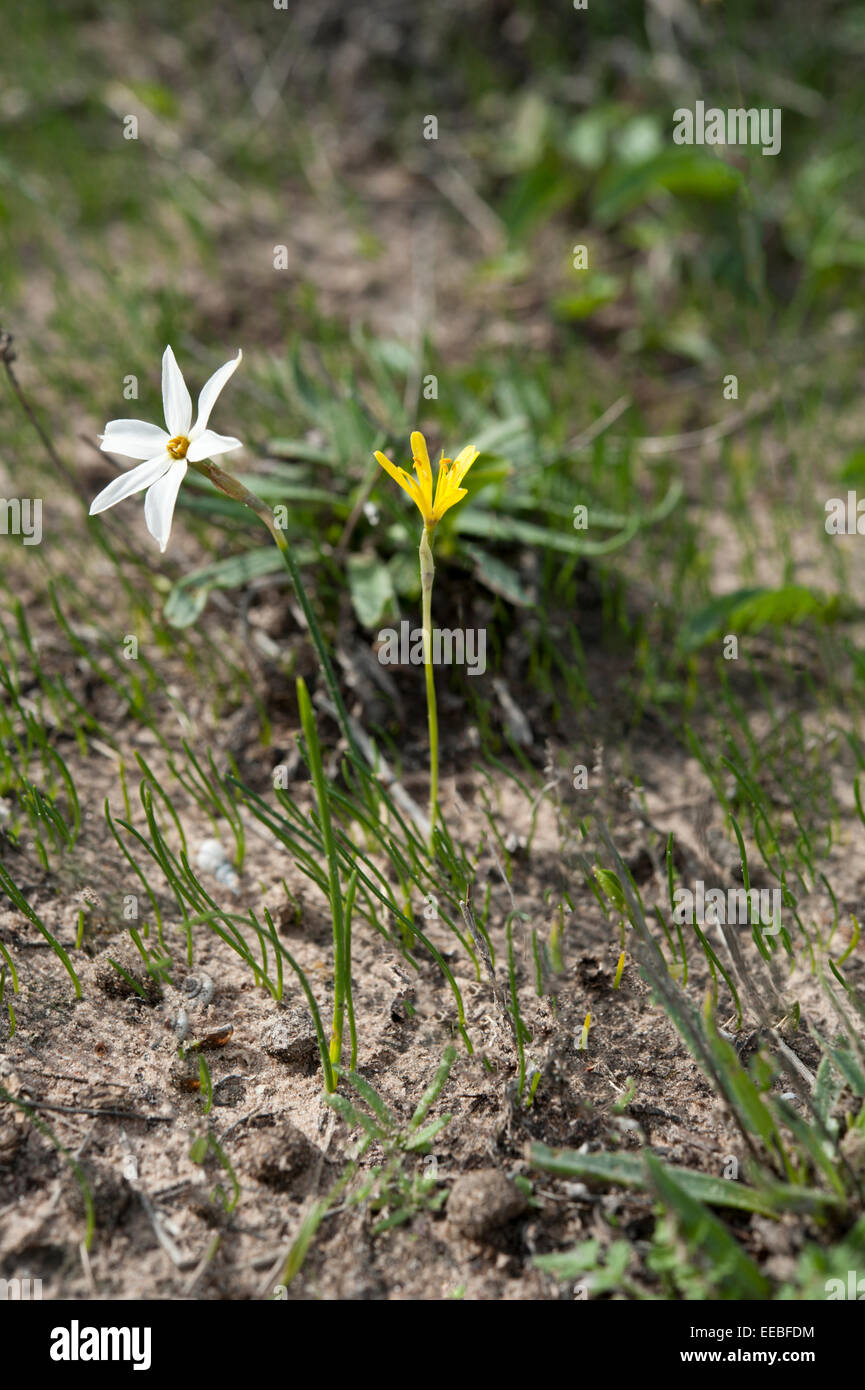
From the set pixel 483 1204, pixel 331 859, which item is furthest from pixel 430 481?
pixel 483 1204

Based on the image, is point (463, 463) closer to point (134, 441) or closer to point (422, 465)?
point (422, 465)

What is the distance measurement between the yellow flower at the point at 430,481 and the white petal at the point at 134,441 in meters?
0.39

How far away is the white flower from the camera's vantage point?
1.59m

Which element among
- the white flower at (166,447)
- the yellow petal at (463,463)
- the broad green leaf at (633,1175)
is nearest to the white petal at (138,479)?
the white flower at (166,447)

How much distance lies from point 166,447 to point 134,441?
0.06 meters

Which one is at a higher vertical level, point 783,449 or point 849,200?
point 849,200

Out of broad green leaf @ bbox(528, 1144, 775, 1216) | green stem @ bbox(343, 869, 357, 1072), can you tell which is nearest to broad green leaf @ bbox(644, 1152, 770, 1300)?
broad green leaf @ bbox(528, 1144, 775, 1216)

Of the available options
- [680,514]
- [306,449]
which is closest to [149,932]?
[306,449]

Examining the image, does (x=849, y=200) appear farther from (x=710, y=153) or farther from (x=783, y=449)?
(x=783, y=449)

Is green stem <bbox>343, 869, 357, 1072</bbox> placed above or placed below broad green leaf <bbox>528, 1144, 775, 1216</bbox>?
above

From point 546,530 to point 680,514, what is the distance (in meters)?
0.61

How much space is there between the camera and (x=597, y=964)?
6.97ft

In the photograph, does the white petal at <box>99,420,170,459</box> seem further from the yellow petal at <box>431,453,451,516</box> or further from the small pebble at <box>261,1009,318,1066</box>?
the small pebble at <box>261,1009,318,1066</box>

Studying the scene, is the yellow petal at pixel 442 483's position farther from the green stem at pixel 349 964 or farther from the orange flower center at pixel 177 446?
the green stem at pixel 349 964
